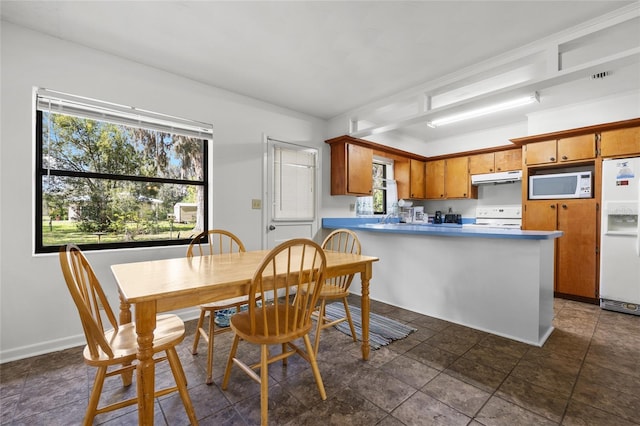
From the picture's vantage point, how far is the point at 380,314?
2916 millimetres

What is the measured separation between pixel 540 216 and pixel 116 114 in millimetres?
4754

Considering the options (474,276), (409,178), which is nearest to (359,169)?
(409,178)

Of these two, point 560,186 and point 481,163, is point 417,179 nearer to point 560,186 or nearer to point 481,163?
point 481,163

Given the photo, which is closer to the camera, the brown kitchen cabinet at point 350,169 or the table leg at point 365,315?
the table leg at point 365,315

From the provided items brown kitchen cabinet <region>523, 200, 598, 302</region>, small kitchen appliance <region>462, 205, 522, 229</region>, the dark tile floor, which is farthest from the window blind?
small kitchen appliance <region>462, 205, 522, 229</region>

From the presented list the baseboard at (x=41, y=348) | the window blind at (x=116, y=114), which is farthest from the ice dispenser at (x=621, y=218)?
the baseboard at (x=41, y=348)

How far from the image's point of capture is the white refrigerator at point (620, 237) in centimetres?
287

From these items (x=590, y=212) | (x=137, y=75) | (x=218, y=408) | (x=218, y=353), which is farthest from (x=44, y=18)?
(x=590, y=212)

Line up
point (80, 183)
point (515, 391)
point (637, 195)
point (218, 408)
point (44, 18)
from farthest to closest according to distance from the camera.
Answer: point (637, 195), point (80, 183), point (44, 18), point (515, 391), point (218, 408)

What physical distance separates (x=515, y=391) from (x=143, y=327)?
6.67 feet

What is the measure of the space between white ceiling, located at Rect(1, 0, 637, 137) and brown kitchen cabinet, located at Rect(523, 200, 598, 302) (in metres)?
2.14

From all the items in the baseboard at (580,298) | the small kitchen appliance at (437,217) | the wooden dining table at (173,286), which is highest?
the small kitchen appliance at (437,217)

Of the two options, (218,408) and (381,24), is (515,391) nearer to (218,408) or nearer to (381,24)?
(218,408)

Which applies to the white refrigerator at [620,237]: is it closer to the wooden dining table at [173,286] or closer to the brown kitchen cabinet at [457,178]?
the brown kitchen cabinet at [457,178]
